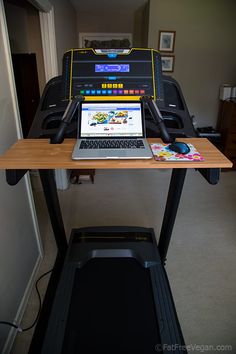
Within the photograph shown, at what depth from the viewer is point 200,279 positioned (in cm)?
173

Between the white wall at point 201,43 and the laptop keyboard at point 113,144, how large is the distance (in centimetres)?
284

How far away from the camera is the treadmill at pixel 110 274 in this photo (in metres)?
1.07

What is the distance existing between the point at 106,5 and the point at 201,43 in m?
1.71

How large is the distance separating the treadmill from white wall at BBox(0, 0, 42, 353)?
19cm

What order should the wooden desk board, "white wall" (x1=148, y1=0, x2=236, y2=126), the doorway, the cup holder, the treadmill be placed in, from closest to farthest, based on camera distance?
1. the wooden desk board
2. the treadmill
3. the cup holder
4. the doorway
5. "white wall" (x1=148, y1=0, x2=236, y2=126)

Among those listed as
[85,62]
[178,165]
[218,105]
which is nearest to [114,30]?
[218,105]

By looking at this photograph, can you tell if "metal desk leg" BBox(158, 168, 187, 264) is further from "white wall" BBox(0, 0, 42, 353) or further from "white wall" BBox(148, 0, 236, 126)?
"white wall" BBox(148, 0, 236, 126)

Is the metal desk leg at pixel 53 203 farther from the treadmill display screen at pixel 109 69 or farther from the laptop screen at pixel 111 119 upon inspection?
the treadmill display screen at pixel 109 69

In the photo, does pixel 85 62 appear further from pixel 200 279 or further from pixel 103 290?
pixel 200 279

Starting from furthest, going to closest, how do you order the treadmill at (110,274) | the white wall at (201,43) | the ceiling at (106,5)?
the ceiling at (106,5) → the white wall at (201,43) → the treadmill at (110,274)

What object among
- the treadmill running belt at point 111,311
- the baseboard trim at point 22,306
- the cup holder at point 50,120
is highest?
the cup holder at point 50,120

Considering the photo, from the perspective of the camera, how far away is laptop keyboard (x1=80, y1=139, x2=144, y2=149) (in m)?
1.07

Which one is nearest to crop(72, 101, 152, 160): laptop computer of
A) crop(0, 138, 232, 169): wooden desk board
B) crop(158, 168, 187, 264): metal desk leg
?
crop(0, 138, 232, 169): wooden desk board

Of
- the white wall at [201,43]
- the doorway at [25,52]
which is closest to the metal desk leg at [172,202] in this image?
the doorway at [25,52]
